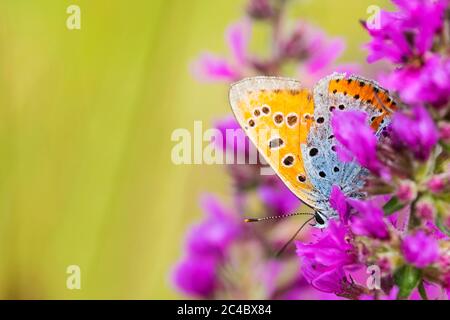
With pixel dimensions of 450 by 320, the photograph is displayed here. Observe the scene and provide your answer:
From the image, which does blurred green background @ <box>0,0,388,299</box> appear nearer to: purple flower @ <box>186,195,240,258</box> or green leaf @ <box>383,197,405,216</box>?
purple flower @ <box>186,195,240,258</box>

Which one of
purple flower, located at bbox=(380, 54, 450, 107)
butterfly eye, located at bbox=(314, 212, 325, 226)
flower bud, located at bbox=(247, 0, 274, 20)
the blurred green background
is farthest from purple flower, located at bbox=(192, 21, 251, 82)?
purple flower, located at bbox=(380, 54, 450, 107)

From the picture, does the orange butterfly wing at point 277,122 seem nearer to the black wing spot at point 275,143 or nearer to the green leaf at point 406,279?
the black wing spot at point 275,143

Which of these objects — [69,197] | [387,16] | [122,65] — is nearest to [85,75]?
[122,65]

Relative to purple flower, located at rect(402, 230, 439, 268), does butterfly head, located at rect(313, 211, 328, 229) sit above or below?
above

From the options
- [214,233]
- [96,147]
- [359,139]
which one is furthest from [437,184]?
[96,147]

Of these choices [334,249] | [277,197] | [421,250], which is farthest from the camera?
[277,197]

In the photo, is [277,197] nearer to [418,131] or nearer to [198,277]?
[198,277]
